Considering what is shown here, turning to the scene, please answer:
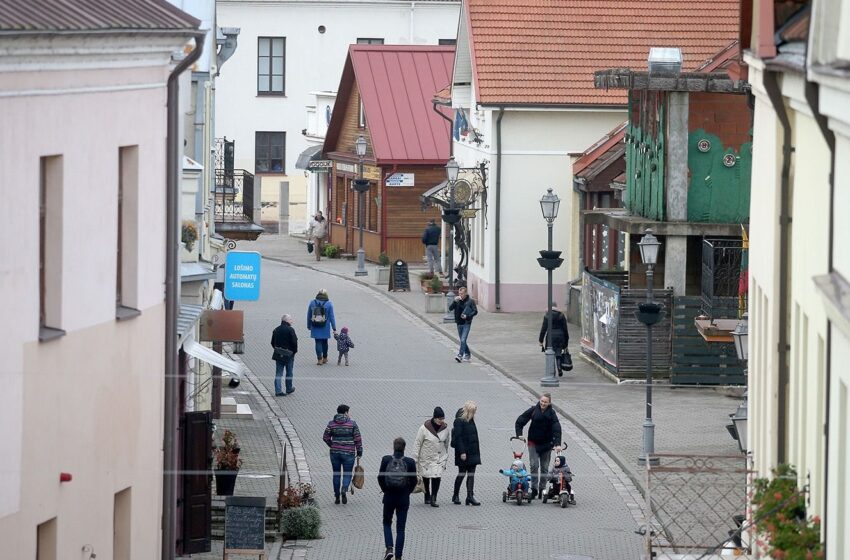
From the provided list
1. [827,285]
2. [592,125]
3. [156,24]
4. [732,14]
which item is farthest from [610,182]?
[827,285]

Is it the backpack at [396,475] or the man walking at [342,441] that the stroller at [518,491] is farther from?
the backpack at [396,475]

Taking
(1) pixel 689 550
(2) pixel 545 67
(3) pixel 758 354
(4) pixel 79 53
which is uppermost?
(2) pixel 545 67

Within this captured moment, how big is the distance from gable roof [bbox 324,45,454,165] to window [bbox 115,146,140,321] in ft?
113

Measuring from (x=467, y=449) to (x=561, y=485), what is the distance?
1248 mm

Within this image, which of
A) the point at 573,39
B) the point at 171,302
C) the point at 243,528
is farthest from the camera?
the point at 573,39

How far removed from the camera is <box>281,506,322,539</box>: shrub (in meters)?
20.8

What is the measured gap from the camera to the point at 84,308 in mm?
14609

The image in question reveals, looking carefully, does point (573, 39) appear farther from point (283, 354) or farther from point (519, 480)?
point (519, 480)

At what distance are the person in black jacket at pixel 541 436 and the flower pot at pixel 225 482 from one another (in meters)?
3.70

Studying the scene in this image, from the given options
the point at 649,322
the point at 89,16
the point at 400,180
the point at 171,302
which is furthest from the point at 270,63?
the point at 89,16

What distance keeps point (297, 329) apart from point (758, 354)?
2271 centimetres

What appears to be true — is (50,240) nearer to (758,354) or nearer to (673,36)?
(758,354)

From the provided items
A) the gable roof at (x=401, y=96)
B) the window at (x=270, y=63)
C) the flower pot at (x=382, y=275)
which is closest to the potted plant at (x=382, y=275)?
the flower pot at (x=382, y=275)

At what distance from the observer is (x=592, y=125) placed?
4012 cm
